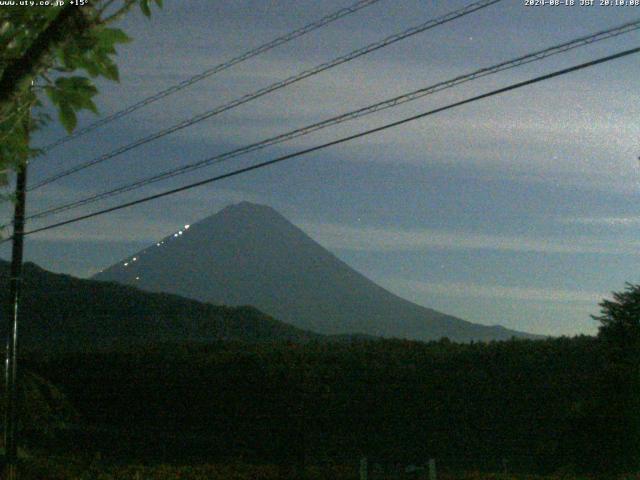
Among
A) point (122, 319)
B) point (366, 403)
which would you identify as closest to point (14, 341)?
point (366, 403)

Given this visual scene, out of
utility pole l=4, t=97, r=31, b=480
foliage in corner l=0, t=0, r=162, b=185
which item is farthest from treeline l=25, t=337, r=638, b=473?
foliage in corner l=0, t=0, r=162, b=185

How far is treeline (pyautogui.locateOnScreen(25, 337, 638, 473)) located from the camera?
17.5m

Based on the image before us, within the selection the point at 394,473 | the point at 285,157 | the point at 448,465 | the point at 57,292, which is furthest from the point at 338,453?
the point at 57,292

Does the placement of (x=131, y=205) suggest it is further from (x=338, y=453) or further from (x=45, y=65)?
(x=45, y=65)

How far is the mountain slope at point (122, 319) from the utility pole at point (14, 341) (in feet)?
87.2

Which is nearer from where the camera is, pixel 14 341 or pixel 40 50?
pixel 40 50

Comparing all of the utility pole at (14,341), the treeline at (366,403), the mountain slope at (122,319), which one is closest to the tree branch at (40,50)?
the utility pole at (14,341)

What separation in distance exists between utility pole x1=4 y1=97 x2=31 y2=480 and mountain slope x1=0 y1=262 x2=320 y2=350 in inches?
1046

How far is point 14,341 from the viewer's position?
15602 mm

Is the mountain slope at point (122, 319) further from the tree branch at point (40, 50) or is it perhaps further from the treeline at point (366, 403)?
the tree branch at point (40, 50)

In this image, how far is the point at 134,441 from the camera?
18.1m

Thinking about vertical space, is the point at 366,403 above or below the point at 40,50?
below

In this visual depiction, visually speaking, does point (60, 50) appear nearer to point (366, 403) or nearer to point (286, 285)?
point (366, 403)

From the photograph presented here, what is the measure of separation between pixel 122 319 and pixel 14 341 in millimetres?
33675
